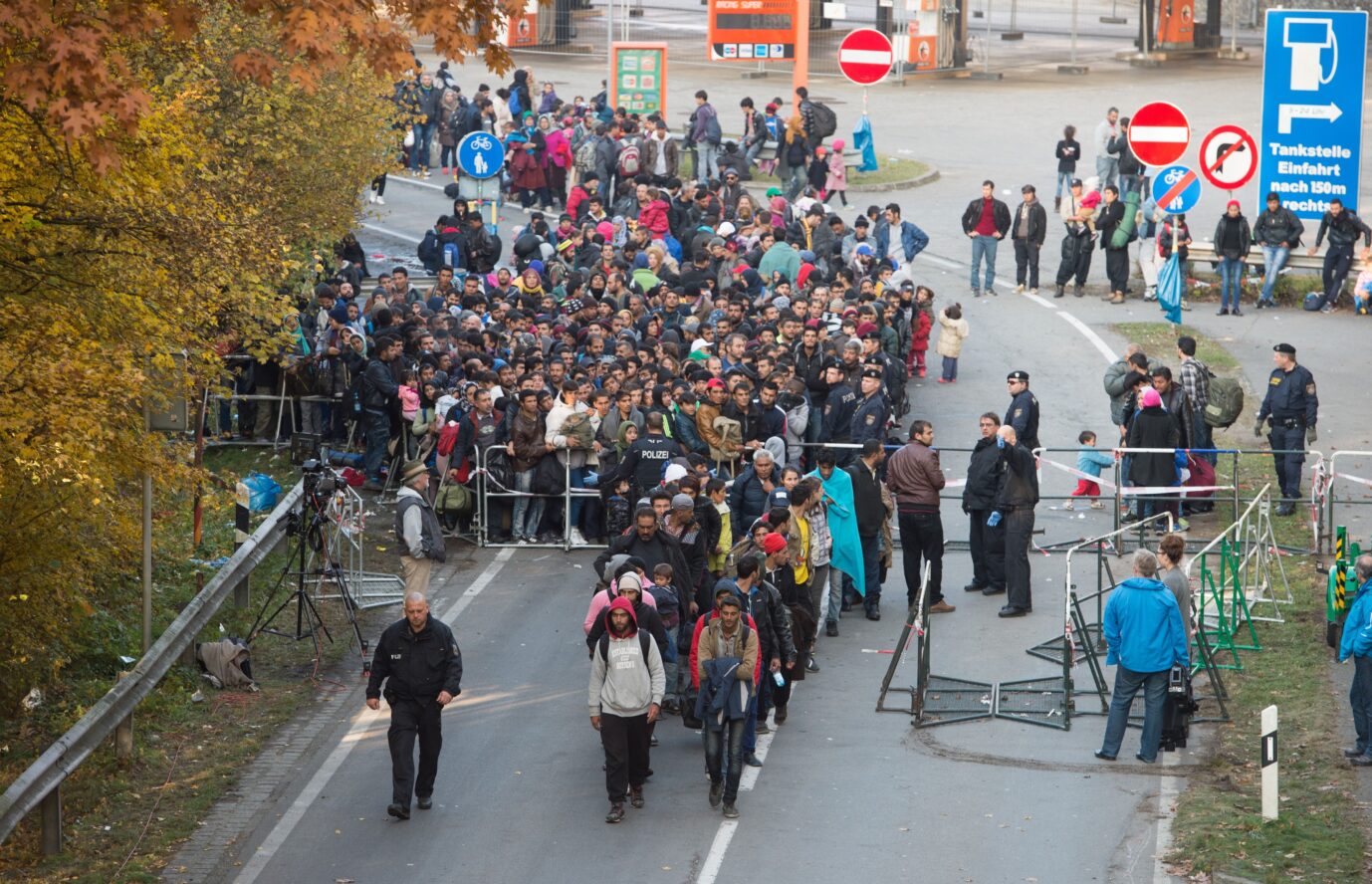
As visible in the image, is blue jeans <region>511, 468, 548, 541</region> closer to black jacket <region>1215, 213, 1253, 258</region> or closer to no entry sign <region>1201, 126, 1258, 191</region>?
no entry sign <region>1201, 126, 1258, 191</region>

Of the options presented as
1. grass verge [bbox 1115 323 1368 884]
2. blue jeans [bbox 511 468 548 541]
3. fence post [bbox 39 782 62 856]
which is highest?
blue jeans [bbox 511 468 548 541]

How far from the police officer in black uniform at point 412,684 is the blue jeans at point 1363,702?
6205mm

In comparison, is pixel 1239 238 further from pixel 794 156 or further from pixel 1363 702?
pixel 1363 702

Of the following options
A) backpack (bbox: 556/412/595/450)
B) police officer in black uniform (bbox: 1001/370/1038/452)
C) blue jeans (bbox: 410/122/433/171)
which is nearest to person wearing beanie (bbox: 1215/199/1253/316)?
police officer in black uniform (bbox: 1001/370/1038/452)

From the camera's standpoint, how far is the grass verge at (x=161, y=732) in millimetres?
12516

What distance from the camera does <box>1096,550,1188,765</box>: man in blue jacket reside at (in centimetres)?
1333

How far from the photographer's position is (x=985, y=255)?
2970cm

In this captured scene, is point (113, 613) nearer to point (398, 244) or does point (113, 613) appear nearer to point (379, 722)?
point (379, 722)

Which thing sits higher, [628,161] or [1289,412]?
[628,161]

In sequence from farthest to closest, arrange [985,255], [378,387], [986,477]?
[985,255]
[378,387]
[986,477]

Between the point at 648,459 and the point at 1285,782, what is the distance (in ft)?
21.7

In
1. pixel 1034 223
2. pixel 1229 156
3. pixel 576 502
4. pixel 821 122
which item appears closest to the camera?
pixel 576 502

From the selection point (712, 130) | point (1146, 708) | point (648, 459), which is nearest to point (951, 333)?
point (648, 459)

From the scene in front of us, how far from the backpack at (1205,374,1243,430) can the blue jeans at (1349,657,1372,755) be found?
6.87 meters
